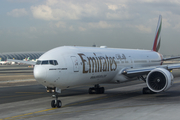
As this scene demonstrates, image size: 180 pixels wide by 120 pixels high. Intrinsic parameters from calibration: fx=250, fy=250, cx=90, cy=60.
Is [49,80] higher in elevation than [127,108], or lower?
higher

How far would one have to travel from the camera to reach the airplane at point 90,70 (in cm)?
1547

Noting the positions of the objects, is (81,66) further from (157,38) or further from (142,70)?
(157,38)

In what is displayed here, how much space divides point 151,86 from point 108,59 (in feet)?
14.2

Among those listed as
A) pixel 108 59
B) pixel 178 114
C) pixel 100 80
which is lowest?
pixel 178 114

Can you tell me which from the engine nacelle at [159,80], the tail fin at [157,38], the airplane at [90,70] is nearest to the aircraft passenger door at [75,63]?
the airplane at [90,70]

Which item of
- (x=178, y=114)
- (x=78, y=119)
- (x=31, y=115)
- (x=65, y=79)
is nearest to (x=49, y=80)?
(x=65, y=79)

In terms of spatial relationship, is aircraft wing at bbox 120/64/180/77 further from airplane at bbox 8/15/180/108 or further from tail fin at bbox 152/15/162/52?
tail fin at bbox 152/15/162/52

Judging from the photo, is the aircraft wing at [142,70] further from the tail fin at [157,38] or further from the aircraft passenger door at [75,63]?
the tail fin at [157,38]

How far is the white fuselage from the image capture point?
15.3 metres

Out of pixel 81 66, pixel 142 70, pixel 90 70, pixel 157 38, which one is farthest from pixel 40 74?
pixel 157 38

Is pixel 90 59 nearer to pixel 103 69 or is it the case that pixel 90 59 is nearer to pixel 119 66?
pixel 103 69

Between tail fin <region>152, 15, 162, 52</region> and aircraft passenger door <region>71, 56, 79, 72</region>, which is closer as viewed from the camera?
aircraft passenger door <region>71, 56, 79, 72</region>

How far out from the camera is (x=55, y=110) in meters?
15.1

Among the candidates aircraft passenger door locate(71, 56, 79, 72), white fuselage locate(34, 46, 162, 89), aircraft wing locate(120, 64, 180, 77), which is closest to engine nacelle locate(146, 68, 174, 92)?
aircraft wing locate(120, 64, 180, 77)
